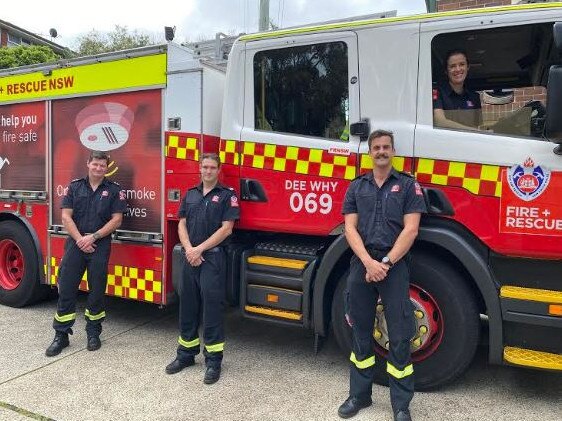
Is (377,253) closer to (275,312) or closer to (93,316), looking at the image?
(275,312)

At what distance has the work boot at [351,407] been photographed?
3.13 m

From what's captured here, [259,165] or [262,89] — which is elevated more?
[262,89]

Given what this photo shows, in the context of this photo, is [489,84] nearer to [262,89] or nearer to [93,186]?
[262,89]

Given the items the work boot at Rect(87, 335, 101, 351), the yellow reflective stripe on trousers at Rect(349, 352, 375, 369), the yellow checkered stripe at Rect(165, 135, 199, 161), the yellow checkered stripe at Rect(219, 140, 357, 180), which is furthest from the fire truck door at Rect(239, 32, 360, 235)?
the work boot at Rect(87, 335, 101, 351)

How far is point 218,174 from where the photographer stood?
3787 mm

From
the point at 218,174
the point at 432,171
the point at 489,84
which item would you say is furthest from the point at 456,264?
the point at 218,174

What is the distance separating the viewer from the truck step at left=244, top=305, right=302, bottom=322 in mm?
3740

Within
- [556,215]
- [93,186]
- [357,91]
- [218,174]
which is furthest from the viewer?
[93,186]

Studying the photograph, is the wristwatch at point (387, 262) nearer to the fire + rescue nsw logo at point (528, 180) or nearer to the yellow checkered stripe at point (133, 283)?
the fire + rescue nsw logo at point (528, 180)

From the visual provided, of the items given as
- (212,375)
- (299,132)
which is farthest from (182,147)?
(212,375)

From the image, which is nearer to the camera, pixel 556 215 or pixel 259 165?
pixel 556 215

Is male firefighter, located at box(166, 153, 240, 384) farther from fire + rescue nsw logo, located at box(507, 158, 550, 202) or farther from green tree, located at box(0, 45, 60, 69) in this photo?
green tree, located at box(0, 45, 60, 69)

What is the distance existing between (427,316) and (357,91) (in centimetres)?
157

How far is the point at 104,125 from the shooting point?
454cm
